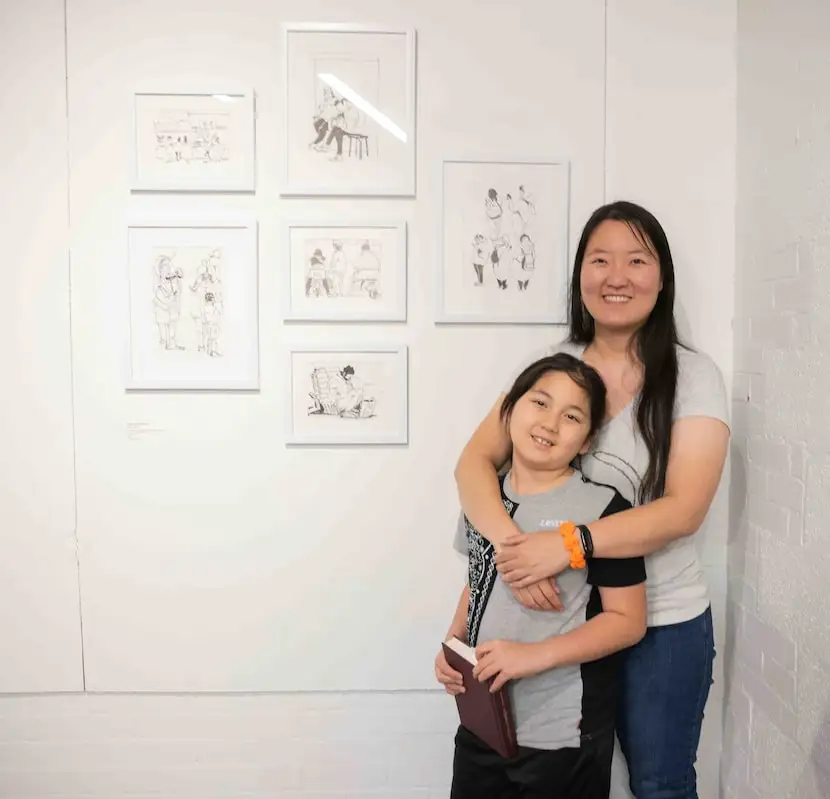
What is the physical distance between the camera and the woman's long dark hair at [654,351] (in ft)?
4.84

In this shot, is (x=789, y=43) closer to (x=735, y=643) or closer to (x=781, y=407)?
(x=781, y=407)

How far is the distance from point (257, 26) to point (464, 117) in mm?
612

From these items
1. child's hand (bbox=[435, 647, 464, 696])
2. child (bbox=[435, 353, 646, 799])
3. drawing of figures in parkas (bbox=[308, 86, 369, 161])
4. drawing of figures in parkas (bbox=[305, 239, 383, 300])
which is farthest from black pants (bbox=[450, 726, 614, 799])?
drawing of figures in parkas (bbox=[308, 86, 369, 161])

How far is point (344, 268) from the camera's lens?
6.17 feet

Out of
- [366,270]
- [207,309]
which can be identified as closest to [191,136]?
[207,309]

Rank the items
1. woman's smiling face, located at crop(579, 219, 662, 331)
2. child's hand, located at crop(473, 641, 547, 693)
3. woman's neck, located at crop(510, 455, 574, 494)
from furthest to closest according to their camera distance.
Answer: woman's smiling face, located at crop(579, 219, 662, 331)
woman's neck, located at crop(510, 455, 574, 494)
child's hand, located at crop(473, 641, 547, 693)

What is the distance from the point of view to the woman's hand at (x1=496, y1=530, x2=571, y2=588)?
1306mm

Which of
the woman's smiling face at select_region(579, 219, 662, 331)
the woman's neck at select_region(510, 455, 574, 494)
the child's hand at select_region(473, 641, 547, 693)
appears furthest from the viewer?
the woman's smiling face at select_region(579, 219, 662, 331)

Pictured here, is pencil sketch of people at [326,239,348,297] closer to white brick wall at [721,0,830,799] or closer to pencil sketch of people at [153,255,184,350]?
pencil sketch of people at [153,255,184,350]

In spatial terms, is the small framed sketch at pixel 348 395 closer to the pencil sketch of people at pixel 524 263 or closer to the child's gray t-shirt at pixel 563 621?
the pencil sketch of people at pixel 524 263

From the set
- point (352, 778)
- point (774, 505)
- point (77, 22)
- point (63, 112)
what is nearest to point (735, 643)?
point (774, 505)

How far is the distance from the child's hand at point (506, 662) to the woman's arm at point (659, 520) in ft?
0.40

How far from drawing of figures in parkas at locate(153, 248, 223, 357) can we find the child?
927 mm

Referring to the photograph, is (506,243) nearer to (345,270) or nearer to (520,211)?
(520,211)
